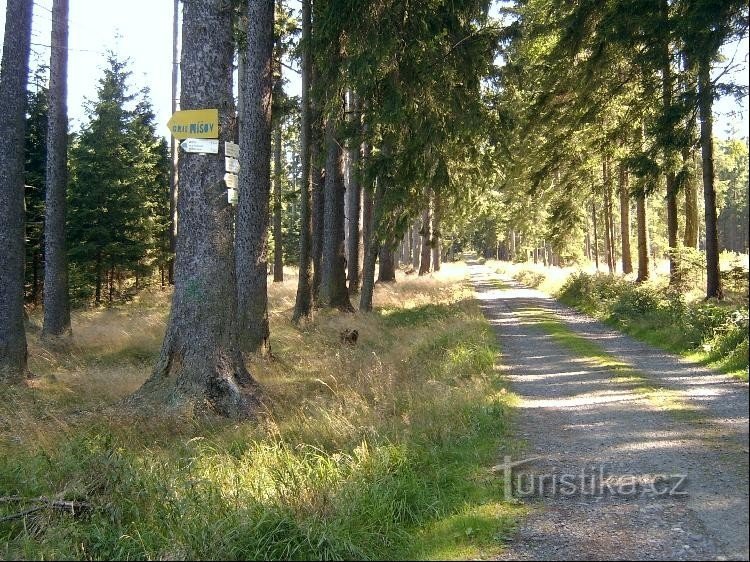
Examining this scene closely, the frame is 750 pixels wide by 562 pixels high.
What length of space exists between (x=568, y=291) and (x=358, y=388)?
56.1ft

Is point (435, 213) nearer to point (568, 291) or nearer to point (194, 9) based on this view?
point (568, 291)

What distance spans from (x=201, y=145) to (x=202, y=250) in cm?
136

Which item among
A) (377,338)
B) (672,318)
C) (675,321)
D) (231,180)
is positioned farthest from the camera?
(377,338)

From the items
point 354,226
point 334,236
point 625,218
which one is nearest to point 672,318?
point 334,236

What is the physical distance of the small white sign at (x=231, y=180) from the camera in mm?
7747

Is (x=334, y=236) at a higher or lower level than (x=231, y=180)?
higher

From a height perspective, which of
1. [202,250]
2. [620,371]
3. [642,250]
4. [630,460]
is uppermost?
[642,250]

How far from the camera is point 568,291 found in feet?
77.4

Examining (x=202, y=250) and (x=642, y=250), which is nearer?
(x=202, y=250)

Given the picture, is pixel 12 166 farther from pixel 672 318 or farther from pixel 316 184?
pixel 672 318

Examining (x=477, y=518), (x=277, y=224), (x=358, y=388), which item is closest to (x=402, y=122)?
(x=358, y=388)

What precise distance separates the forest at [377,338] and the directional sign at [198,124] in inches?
1.8

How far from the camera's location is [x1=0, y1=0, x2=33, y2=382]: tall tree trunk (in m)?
10.6

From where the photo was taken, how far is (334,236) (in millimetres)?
18656
